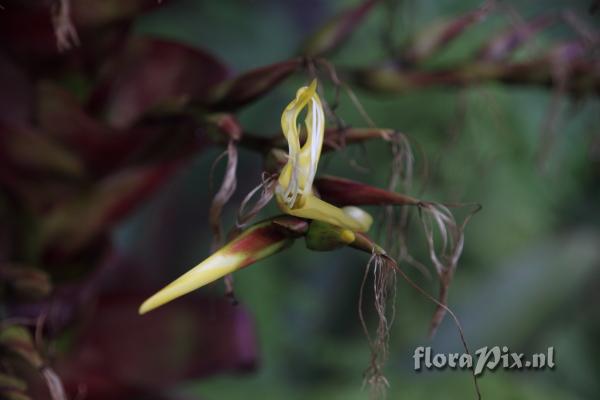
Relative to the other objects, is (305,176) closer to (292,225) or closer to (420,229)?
(292,225)

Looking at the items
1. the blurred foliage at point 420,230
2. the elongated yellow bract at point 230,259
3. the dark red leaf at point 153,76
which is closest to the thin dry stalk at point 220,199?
the elongated yellow bract at point 230,259

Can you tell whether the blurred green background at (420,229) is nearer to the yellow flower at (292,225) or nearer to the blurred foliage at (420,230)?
the blurred foliage at (420,230)

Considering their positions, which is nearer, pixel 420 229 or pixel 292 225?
pixel 292 225

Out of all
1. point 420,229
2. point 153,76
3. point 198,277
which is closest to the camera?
point 198,277

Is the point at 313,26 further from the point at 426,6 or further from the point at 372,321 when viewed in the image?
the point at 372,321

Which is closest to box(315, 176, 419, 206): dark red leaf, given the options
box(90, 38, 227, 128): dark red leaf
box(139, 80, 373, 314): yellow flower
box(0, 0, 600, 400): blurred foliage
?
box(139, 80, 373, 314): yellow flower

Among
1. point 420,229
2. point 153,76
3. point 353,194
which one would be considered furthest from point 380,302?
point 420,229

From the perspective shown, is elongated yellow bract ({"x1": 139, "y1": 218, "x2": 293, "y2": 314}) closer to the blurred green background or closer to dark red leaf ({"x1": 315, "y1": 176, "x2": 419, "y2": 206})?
dark red leaf ({"x1": 315, "y1": 176, "x2": 419, "y2": 206})
